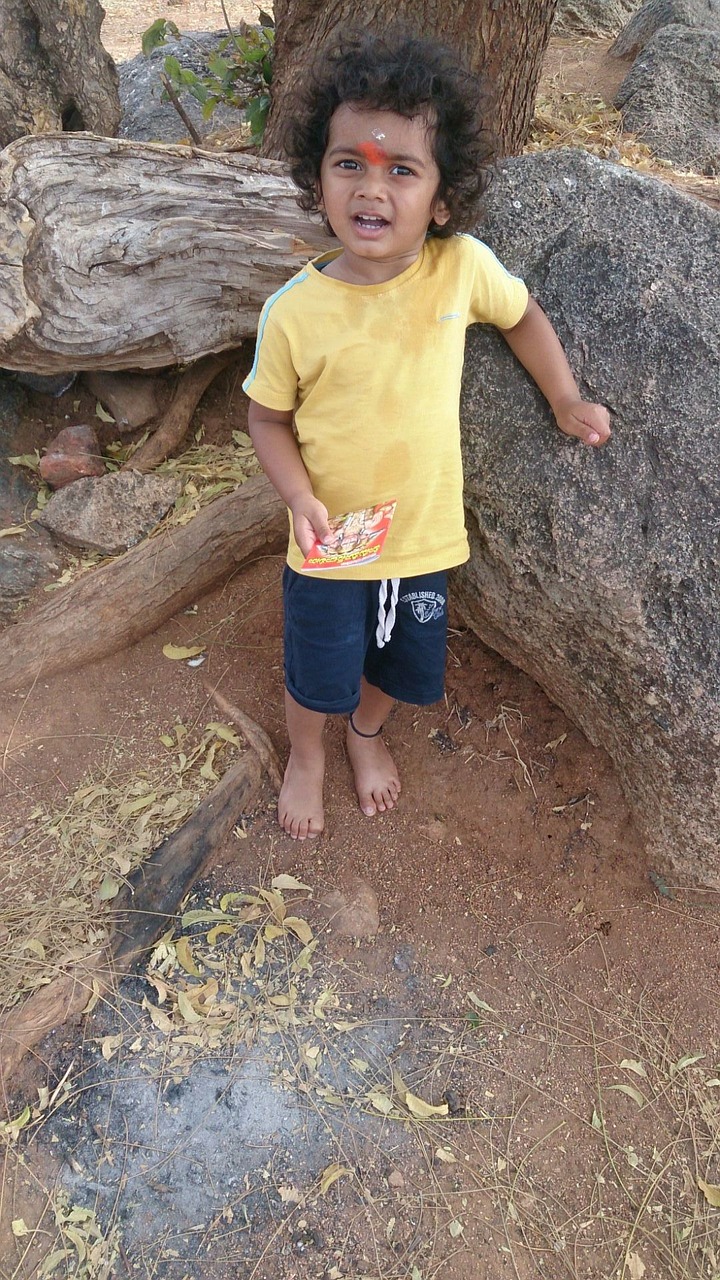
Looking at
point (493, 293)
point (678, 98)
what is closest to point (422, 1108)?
point (493, 293)

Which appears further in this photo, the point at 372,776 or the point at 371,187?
the point at 372,776

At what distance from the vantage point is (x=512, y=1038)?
206 centimetres

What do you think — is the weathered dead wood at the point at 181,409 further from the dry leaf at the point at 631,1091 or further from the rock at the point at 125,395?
the dry leaf at the point at 631,1091

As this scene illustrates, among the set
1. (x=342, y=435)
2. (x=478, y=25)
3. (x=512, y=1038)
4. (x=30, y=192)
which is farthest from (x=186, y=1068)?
(x=478, y=25)

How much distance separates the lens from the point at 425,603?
2.07 metres

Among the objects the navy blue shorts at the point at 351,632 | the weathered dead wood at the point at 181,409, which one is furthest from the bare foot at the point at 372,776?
the weathered dead wood at the point at 181,409

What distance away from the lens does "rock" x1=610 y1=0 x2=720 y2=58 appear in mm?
5707

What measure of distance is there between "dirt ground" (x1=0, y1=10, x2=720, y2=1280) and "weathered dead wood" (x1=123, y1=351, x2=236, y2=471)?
0.79 m

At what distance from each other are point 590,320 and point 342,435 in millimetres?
665

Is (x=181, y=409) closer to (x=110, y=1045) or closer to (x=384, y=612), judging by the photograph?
(x=384, y=612)

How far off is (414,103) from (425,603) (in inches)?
40.8

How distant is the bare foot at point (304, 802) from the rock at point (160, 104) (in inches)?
132

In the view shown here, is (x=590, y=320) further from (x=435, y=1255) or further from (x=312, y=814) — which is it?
(x=435, y=1255)

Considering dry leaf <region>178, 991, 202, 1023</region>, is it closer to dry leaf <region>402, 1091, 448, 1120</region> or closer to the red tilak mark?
Answer: dry leaf <region>402, 1091, 448, 1120</region>
